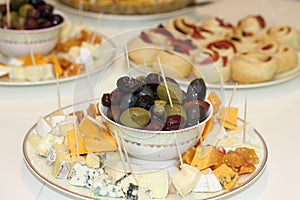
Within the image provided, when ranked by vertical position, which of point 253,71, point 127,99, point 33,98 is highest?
point 127,99

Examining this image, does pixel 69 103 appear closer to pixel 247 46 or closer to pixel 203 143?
pixel 203 143

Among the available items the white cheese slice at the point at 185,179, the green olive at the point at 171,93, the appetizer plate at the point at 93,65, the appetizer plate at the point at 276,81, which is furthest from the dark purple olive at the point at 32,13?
the white cheese slice at the point at 185,179

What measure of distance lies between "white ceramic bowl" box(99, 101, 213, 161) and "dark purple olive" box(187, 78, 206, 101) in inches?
1.6

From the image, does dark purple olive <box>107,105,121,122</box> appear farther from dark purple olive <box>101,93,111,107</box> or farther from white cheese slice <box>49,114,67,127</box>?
white cheese slice <box>49,114,67,127</box>

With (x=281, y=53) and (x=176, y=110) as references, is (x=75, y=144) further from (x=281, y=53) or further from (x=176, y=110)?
(x=281, y=53)

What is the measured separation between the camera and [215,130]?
3.57 feet

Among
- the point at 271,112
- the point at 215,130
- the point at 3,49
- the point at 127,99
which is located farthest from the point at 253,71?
the point at 3,49

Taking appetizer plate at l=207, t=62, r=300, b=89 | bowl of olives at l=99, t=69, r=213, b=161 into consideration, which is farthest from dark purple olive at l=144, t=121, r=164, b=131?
appetizer plate at l=207, t=62, r=300, b=89

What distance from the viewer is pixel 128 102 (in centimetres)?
97

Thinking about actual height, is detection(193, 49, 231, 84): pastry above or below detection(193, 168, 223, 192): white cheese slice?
below

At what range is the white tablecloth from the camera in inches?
38.8

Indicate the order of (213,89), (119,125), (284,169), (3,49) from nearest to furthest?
(119,125), (284,169), (213,89), (3,49)

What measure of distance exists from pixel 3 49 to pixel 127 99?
0.64 m

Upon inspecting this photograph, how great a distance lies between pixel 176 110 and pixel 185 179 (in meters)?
0.12
